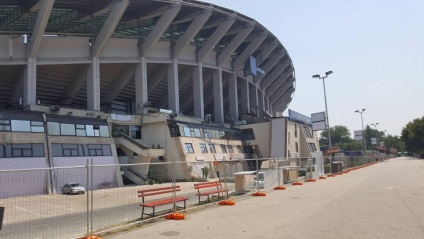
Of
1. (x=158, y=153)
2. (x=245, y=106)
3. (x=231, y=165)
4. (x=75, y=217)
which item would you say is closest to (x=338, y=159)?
(x=158, y=153)

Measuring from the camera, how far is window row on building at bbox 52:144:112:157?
3000 cm

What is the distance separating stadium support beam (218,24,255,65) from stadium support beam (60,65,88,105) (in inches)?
815

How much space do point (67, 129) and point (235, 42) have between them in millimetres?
29117

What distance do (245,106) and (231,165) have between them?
4643 cm

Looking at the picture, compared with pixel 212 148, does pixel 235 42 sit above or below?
above

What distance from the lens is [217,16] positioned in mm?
48031

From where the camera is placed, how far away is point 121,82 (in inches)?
1860

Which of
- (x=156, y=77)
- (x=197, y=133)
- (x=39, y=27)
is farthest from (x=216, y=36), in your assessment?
(x=39, y=27)

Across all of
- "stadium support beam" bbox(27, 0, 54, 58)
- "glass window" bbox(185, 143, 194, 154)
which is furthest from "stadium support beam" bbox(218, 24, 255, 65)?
"stadium support beam" bbox(27, 0, 54, 58)

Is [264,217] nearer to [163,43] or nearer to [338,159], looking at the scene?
[338,159]

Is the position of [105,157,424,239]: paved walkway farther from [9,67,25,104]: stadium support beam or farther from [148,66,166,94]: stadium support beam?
[148,66,166,94]: stadium support beam

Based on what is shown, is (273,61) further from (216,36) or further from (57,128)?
(57,128)

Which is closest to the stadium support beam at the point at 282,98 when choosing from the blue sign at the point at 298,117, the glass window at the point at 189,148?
the blue sign at the point at 298,117

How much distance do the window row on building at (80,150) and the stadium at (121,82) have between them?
0.31 ft
